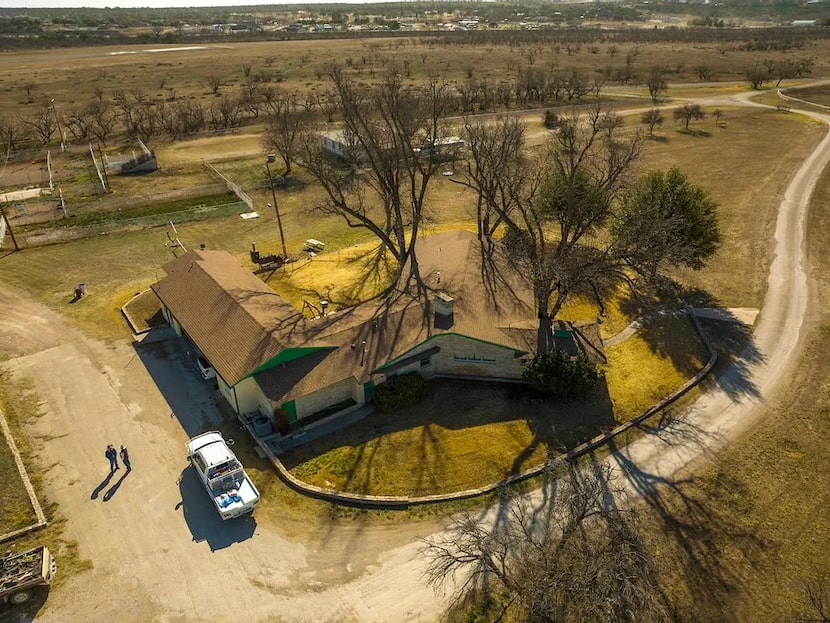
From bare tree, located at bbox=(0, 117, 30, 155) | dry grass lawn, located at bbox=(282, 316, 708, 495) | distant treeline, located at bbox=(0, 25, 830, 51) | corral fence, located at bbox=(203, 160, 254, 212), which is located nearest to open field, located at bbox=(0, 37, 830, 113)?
distant treeline, located at bbox=(0, 25, 830, 51)

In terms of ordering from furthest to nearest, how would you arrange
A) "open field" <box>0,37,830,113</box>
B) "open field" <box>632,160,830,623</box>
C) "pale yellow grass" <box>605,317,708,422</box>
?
"open field" <box>0,37,830,113</box> → "pale yellow grass" <box>605,317,708,422</box> → "open field" <box>632,160,830,623</box>

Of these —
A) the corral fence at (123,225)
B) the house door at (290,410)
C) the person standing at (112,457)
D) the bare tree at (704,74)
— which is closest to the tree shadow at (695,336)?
the house door at (290,410)

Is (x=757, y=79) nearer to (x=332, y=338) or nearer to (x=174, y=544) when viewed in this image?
(x=332, y=338)

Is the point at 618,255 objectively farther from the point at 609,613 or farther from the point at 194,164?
the point at 194,164

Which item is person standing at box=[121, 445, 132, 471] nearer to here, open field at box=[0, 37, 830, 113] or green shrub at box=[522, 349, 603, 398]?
green shrub at box=[522, 349, 603, 398]

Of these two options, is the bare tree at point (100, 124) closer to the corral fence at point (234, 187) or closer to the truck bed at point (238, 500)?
the corral fence at point (234, 187)

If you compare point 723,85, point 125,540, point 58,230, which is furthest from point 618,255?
point 723,85
